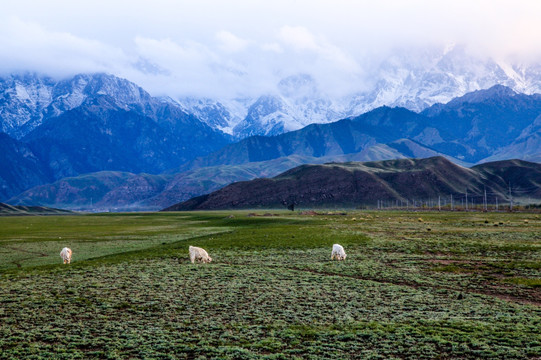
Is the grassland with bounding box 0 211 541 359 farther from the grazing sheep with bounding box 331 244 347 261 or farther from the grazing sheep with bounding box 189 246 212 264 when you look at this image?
the grazing sheep with bounding box 331 244 347 261

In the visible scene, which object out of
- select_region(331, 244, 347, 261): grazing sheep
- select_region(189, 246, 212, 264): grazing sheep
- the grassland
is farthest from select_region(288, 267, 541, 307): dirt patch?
select_region(189, 246, 212, 264): grazing sheep

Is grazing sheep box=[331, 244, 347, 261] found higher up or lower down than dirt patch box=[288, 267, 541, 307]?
higher up

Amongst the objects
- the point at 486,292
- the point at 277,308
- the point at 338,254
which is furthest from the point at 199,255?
the point at 486,292

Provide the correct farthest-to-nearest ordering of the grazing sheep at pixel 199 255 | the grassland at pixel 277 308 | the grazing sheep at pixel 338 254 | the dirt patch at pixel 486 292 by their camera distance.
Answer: the grazing sheep at pixel 338 254
the grazing sheep at pixel 199 255
the dirt patch at pixel 486 292
the grassland at pixel 277 308

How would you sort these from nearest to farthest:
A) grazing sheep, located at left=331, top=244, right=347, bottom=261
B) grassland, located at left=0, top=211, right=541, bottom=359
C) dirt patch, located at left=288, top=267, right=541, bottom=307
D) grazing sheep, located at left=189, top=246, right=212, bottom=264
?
grassland, located at left=0, top=211, right=541, bottom=359
dirt patch, located at left=288, top=267, right=541, bottom=307
grazing sheep, located at left=189, top=246, right=212, bottom=264
grazing sheep, located at left=331, top=244, right=347, bottom=261

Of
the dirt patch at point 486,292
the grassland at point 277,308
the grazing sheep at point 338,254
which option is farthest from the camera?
the grazing sheep at point 338,254

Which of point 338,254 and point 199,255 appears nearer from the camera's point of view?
point 199,255

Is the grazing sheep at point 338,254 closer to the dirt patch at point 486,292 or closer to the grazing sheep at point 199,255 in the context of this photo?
the dirt patch at point 486,292

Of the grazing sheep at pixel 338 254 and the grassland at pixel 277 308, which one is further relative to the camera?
the grazing sheep at pixel 338 254

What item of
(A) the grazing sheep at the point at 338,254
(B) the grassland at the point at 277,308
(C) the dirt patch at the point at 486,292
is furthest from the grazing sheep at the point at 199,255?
(C) the dirt patch at the point at 486,292

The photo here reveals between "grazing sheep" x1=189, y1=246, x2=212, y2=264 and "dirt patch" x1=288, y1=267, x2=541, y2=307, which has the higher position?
"grazing sheep" x1=189, y1=246, x2=212, y2=264

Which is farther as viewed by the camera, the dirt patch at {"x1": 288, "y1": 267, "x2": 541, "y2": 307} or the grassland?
the dirt patch at {"x1": 288, "y1": 267, "x2": 541, "y2": 307}

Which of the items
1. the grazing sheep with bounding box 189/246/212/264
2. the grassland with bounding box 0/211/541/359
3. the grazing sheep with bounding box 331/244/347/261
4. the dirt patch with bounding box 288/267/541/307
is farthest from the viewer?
the grazing sheep with bounding box 331/244/347/261

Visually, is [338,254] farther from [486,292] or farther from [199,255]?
[486,292]
